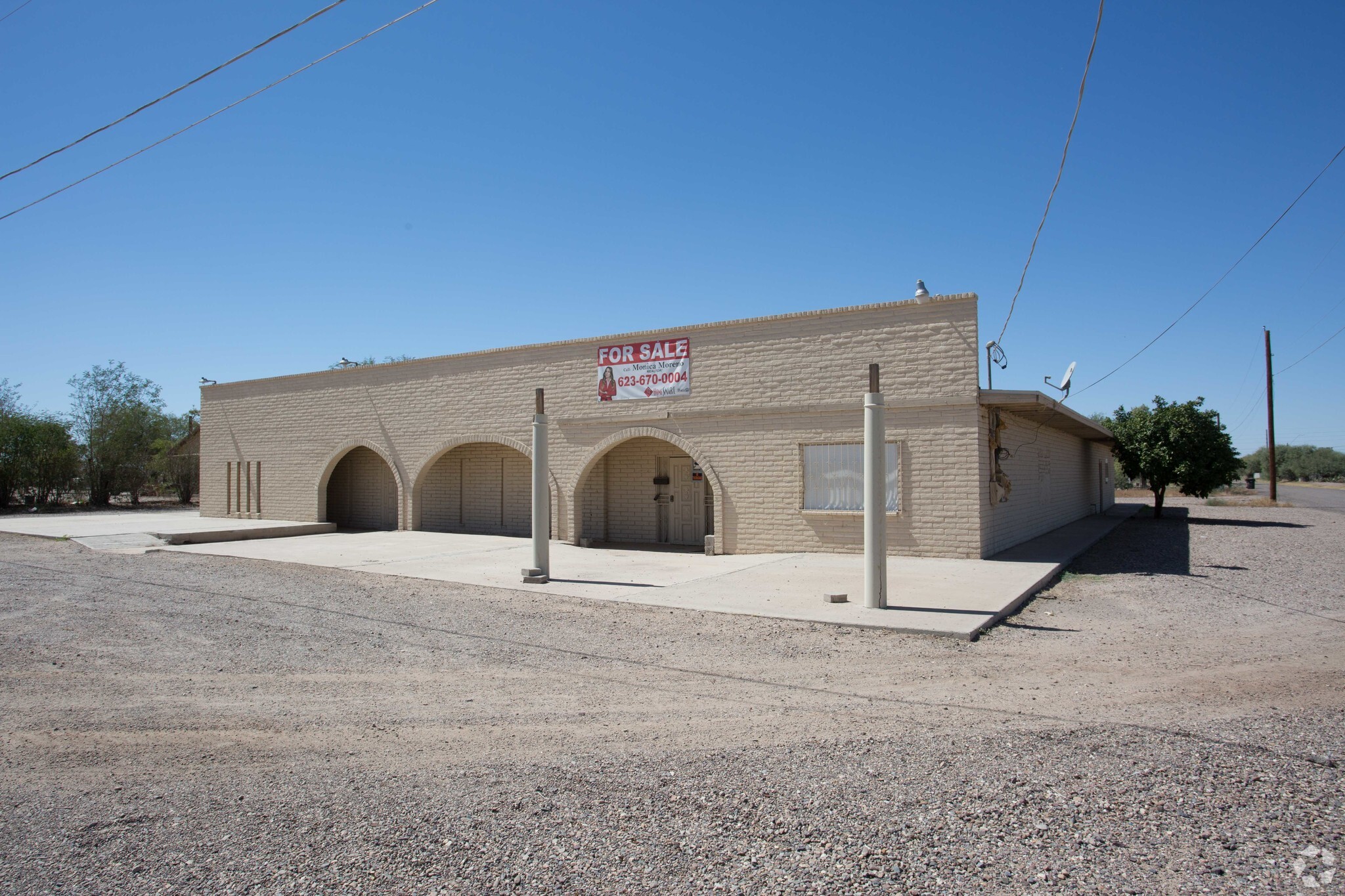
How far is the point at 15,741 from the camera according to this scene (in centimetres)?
466

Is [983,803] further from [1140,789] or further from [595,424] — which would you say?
[595,424]

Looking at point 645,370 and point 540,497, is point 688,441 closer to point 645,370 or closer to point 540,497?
point 645,370

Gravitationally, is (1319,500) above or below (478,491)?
below

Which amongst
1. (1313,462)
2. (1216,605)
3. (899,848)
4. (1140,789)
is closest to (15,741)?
(899,848)

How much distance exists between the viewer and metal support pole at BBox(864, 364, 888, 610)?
8.39 metres

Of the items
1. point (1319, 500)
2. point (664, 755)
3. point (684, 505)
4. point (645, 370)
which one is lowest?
point (1319, 500)

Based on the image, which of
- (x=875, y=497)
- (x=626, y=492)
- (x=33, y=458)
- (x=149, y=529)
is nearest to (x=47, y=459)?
(x=33, y=458)

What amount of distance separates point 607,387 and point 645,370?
98 cm

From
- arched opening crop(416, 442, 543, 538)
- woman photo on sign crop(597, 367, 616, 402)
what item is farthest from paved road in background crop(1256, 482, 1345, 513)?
arched opening crop(416, 442, 543, 538)

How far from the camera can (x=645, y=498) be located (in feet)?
56.7

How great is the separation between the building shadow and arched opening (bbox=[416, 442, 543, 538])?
38.9ft

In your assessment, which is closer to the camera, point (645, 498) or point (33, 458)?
point (645, 498)

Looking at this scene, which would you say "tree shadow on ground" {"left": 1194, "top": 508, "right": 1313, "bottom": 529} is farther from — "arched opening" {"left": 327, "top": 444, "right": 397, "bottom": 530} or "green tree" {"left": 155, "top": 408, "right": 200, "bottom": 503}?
"green tree" {"left": 155, "top": 408, "right": 200, "bottom": 503}

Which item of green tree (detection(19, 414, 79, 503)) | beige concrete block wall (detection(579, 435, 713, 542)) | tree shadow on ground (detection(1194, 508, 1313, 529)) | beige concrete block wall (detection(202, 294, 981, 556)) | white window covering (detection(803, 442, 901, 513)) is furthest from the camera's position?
green tree (detection(19, 414, 79, 503))
